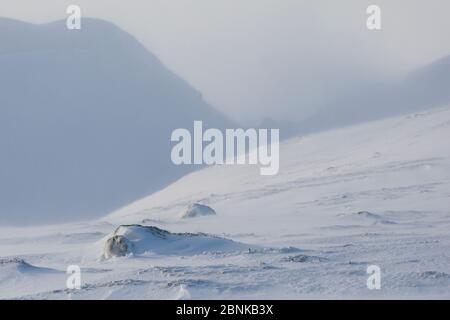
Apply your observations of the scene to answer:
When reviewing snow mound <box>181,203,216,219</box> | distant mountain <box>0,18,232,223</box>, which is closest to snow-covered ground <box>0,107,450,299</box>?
snow mound <box>181,203,216,219</box>

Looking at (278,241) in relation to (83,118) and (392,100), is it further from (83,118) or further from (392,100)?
(392,100)

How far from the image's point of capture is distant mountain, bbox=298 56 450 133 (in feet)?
186

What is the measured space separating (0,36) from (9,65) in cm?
1209

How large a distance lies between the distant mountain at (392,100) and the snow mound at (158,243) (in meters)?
42.0

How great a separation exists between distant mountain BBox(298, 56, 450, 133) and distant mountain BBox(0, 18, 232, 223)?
31.0 ft

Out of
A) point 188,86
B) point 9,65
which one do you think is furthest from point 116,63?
point 9,65

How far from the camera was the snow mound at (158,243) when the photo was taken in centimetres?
1250

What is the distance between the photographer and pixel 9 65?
57938 millimetres

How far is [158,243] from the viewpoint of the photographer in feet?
42.2

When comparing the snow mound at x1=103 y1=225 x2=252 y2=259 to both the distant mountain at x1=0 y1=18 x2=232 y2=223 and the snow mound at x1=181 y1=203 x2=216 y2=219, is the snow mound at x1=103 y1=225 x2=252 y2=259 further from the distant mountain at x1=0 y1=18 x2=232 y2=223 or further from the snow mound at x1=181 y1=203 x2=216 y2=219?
the distant mountain at x1=0 y1=18 x2=232 y2=223

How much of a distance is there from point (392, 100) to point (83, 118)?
2752cm

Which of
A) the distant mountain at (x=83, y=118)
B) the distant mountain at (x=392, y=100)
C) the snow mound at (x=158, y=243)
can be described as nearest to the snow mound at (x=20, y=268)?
the snow mound at (x=158, y=243)

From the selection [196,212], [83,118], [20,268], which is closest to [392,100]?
[83,118]

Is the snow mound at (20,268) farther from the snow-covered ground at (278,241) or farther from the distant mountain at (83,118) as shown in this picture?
the distant mountain at (83,118)
